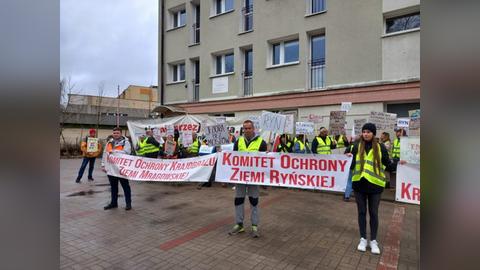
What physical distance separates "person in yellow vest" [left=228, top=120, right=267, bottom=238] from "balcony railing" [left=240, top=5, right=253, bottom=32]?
11465 mm

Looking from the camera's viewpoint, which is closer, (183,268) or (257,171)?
(183,268)

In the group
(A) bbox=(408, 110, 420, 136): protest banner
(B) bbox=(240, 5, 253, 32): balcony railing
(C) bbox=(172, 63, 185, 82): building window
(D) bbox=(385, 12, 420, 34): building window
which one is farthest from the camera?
(C) bbox=(172, 63, 185, 82): building window

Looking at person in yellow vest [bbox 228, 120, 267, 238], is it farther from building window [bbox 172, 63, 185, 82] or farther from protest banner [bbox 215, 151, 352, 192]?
building window [bbox 172, 63, 185, 82]

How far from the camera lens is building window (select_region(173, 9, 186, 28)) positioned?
64.8 feet

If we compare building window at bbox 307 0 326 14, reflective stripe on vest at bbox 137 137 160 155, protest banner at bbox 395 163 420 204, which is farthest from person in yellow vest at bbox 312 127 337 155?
building window at bbox 307 0 326 14

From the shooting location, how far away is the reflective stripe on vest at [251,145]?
6.04 meters

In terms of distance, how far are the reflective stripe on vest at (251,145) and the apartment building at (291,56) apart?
6.04 m

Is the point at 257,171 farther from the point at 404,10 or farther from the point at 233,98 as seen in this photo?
the point at 233,98

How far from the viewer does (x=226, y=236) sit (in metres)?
5.45
